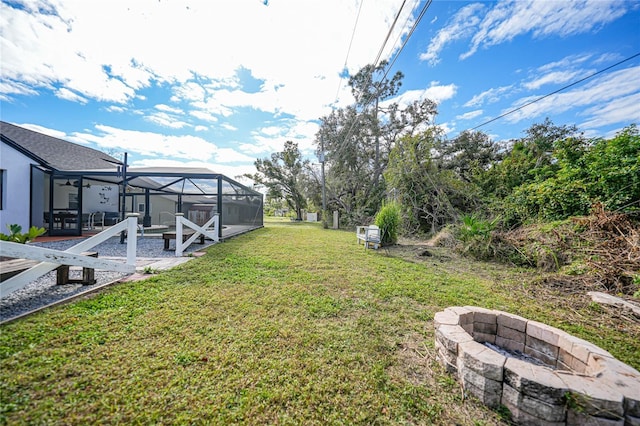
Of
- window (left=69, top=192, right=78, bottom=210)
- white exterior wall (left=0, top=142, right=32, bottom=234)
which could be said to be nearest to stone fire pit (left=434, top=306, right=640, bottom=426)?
white exterior wall (left=0, top=142, right=32, bottom=234)

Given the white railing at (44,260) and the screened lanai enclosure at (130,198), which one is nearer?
the white railing at (44,260)

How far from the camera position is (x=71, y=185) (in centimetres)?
862

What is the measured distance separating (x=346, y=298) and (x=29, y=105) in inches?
573

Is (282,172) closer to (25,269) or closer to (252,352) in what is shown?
(25,269)

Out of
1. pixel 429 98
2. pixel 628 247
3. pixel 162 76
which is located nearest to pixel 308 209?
pixel 429 98

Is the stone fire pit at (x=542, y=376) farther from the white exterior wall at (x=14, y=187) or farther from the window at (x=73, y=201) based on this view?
the window at (x=73, y=201)

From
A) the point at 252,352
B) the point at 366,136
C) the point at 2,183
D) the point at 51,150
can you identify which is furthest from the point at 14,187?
the point at 366,136

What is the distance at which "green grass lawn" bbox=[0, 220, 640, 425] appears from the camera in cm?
139

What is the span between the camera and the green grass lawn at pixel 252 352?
1391 mm

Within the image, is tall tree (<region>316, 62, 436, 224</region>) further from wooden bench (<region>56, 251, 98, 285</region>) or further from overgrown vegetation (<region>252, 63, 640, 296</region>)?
wooden bench (<region>56, 251, 98, 285</region>)

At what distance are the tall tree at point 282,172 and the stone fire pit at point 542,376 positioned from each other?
20106 mm

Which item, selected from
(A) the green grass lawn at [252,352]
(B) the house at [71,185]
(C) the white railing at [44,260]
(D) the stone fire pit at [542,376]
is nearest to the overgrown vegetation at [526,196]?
(A) the green grass lawn at [252,352]

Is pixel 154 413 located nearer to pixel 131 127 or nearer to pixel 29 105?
pixel 29 105

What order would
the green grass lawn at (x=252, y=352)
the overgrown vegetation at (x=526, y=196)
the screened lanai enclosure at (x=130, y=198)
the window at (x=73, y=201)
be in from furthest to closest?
the window at (x=73, y=201) < the screened lanai enclosure at (x=130, y=198) < the overgrown vegetation at (x=526, y=196) < the green grass lawn at (x=252, y=352)
